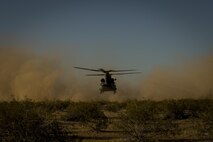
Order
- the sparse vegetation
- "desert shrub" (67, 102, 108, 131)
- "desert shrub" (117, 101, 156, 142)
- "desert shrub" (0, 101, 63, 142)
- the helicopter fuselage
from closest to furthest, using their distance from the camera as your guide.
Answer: "desert shrub" (0, 101, 63, 142), the sparse vegetation, "desert shrub" (117, 101, 156, 142), "desert shrub" (67, 102, 108, 131), the helicopter fuselage

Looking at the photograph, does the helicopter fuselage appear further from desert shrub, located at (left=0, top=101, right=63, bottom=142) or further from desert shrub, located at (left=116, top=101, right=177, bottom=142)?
desert shrub, located at (left=0, top=101, right=63, bottom=142)

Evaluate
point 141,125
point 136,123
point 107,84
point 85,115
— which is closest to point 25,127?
point 141,125

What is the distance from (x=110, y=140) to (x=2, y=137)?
6395 millimetres

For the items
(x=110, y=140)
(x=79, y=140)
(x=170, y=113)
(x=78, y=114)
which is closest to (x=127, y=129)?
(x=110, y=140)

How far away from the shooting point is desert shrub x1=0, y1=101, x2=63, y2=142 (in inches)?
865

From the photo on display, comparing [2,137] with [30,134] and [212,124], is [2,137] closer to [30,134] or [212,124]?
[30,134]

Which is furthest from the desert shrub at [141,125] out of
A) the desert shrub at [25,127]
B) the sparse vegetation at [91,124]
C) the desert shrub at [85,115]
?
the desert shrub at [85,115]

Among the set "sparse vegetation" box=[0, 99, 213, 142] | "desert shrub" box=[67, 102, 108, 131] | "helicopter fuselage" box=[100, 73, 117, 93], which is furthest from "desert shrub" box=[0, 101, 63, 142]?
"helicopter fuselage" box=[100, 73, 117, 93]

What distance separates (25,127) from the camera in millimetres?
22141

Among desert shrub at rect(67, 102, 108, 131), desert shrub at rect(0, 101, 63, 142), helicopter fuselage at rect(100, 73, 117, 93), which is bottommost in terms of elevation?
desert shrub at rect(0, 101, 63, 142)

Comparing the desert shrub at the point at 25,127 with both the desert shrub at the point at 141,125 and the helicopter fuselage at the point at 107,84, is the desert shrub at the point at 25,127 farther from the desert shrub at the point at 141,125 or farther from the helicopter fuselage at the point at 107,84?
the helicopter fuselage at the point at 107,84

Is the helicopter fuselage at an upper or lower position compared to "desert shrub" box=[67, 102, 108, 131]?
upper

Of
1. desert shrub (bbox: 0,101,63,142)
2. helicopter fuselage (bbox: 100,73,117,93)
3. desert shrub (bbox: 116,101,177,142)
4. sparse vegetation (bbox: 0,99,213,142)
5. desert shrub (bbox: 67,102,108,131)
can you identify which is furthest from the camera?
helicopter fuselage (bbox: 100,73,117,93)

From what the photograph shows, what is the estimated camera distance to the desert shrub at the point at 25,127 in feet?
72.1
